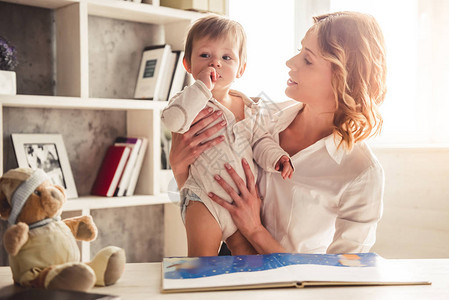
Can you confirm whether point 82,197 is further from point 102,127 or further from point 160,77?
point 160,77

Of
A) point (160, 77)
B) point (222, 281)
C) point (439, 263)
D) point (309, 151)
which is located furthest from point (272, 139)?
point (160, 77)

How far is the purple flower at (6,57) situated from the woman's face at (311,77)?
1323mm

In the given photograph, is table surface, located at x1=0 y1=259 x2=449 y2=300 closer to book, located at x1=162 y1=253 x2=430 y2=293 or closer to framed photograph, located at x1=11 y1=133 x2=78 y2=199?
book, located at x1=162 y1=253 x2=430 y2=293

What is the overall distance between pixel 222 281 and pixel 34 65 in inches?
78.0

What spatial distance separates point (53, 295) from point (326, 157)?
0.98 m

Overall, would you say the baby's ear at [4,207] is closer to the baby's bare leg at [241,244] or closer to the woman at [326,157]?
the woman at [326,157]

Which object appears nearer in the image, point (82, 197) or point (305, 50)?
point (305, 50)

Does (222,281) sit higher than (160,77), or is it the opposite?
(160,77)

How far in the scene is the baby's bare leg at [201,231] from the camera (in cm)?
142

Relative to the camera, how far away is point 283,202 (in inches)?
60.9

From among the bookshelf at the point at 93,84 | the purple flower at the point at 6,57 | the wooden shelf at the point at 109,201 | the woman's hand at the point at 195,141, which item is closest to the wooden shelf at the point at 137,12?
the bookshelf at the point at 93,84

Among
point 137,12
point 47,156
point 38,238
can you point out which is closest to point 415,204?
point 137,12

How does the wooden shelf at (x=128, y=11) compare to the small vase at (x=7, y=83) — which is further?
the wooden shelf at (x=128, y=11)

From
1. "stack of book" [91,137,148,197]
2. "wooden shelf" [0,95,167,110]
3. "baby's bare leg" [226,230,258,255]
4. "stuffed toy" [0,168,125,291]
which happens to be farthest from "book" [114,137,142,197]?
"stuffed toy" [0,168,125,291]
